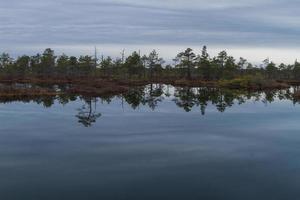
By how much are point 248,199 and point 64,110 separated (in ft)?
103

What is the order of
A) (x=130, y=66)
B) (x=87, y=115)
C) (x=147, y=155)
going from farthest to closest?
(x=130, y=66) → (x=87, y=115) → (x=147, y=155)

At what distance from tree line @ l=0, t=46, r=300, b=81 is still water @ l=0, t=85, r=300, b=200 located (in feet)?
256

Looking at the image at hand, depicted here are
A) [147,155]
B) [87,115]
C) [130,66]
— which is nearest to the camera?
[147,155]

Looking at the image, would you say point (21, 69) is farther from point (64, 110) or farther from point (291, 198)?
point (291, 198)

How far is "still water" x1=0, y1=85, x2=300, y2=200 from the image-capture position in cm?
1722

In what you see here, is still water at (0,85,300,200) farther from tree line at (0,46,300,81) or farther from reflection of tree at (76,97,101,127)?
tree line at (0,46,300,81)

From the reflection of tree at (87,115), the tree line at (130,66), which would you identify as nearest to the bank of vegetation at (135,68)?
the tree line at (130,66)

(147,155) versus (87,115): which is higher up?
(87,115)

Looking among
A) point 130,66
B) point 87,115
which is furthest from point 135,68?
point 87,115

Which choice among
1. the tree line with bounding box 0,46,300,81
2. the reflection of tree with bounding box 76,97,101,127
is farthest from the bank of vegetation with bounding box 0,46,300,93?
the reflection of tree with bounding box 76,97,101,127

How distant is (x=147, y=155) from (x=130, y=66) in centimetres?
10185

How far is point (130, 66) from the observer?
124m

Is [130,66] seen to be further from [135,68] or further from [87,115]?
[87,115]

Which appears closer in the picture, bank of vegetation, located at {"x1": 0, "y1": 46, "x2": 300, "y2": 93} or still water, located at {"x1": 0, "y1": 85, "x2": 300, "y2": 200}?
still water, located at {"x1": 0, "y1": 85, "x2": 300, "y2": 200}
